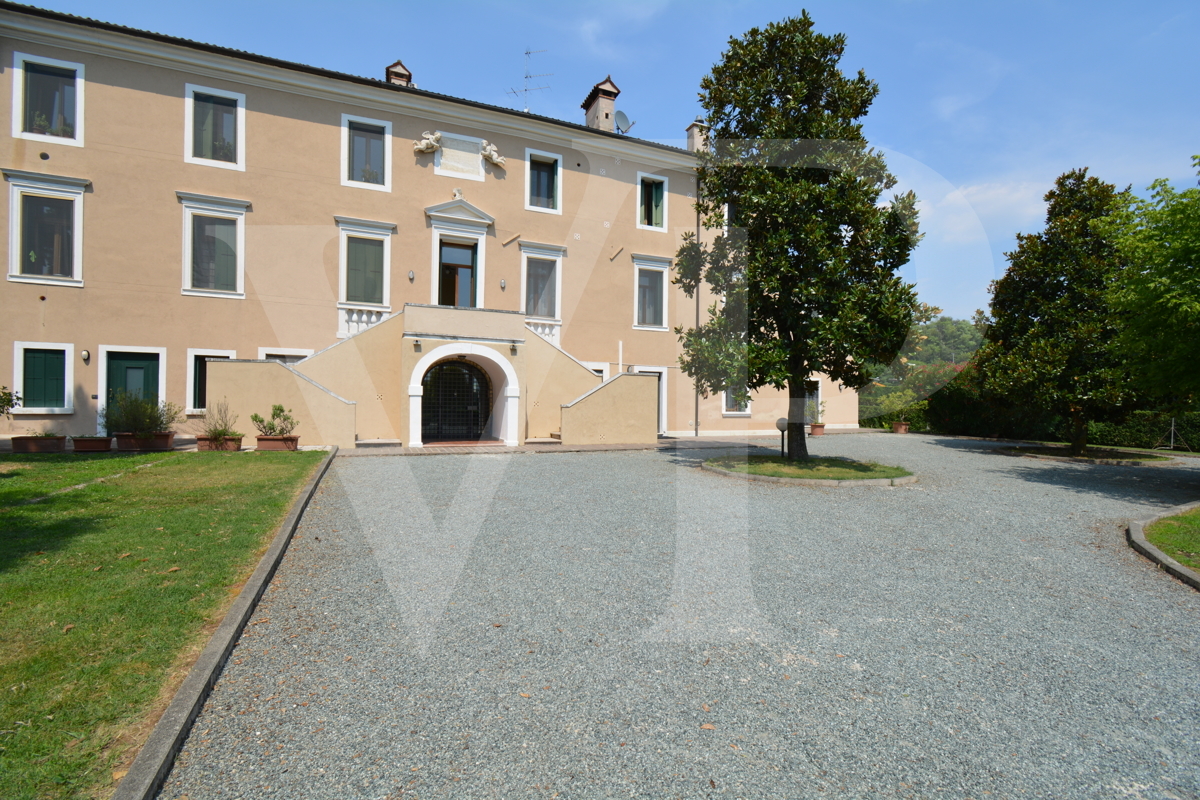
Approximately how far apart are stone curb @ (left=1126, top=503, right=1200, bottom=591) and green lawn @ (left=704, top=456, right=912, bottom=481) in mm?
4111

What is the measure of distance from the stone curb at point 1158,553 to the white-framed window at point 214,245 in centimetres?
2005

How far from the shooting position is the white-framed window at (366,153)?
1912 cm

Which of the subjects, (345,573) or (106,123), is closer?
(345,573)

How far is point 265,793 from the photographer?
2.64 m

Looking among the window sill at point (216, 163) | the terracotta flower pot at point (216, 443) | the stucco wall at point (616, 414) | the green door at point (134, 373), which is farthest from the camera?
the stucco wall at point (616, 414)

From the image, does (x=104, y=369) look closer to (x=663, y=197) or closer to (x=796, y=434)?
(x=796, y=434)

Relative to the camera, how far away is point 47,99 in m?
16.2

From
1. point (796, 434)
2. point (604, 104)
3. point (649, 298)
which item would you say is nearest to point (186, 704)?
point (796, 434)

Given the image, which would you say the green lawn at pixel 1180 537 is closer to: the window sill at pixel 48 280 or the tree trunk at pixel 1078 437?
the tree trunk at pixel 1078 437

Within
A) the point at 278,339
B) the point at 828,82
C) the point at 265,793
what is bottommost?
the point at 265,793

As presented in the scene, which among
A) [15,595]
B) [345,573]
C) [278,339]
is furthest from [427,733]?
[278,339]

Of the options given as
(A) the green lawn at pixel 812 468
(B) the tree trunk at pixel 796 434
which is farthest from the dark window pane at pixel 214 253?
(B) the tree trunk at pixel 796 434

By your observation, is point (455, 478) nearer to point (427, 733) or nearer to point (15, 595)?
point (15, 595)

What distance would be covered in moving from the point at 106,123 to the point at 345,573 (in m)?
17.7
